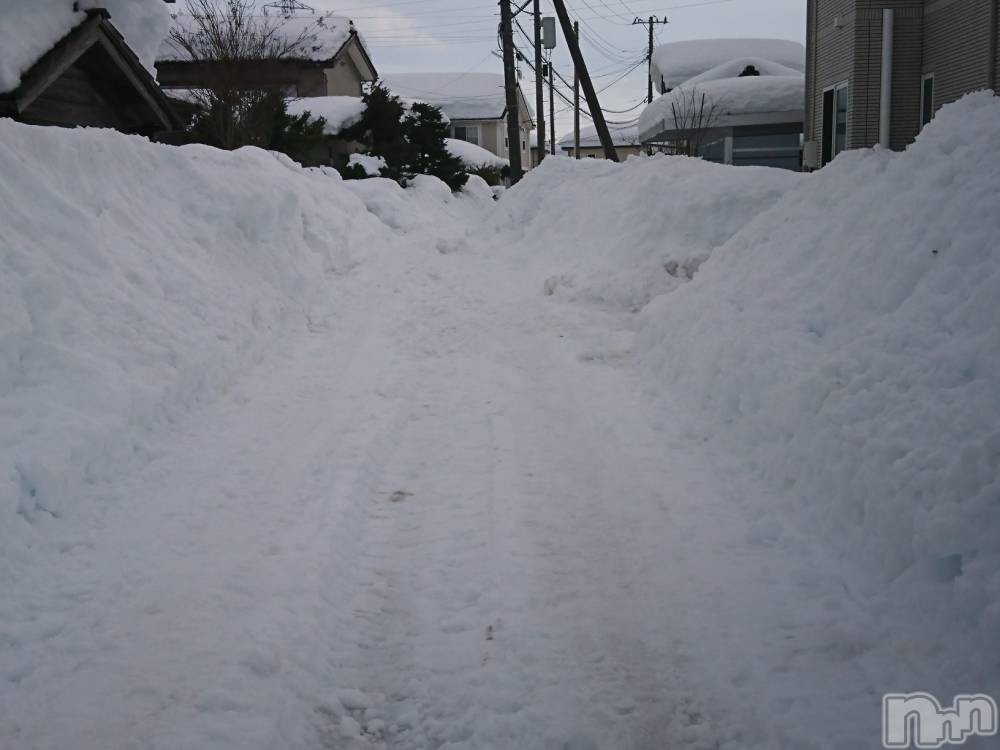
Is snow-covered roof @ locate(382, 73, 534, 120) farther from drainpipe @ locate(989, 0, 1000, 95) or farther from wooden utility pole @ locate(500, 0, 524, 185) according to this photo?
drainpipe @ locate(989, 0, 1000, 95)

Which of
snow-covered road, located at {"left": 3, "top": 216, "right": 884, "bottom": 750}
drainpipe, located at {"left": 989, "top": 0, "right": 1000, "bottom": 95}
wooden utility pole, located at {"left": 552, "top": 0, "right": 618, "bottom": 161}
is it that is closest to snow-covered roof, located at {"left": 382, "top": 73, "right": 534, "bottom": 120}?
wooden utility pole, located at {"left": 552, "top": 0, "right": 618, "bottom": 161}

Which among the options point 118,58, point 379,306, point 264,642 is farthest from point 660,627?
Result: point 118,58

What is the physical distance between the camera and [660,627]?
3.62 m

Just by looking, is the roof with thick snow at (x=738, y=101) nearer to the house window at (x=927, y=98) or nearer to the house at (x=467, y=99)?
the house window at (x=927, y=98)

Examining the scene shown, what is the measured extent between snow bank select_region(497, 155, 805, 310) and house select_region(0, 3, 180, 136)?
22.3 feet

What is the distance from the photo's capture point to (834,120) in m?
16.6

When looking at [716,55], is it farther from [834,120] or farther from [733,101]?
[834,120]

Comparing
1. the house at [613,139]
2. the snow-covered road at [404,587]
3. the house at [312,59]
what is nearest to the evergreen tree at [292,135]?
the house at [312,59]

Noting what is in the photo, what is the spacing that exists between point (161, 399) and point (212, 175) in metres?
5.01

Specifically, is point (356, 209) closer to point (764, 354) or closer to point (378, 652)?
point (764, 354)

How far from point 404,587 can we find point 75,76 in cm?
1092

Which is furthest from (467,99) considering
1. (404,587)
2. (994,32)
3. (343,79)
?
(404,587)

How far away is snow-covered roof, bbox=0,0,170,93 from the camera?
9.28 meters

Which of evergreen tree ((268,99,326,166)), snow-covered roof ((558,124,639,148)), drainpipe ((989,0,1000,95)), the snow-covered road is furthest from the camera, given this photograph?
snow-covered roof ((558,124,639,148))
